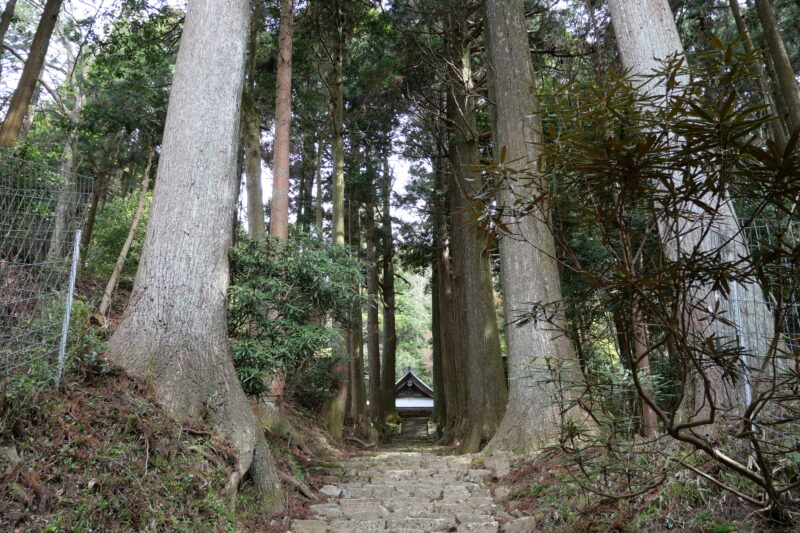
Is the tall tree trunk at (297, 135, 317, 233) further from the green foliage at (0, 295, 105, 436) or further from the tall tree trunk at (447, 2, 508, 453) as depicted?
the green foliage at (0, 295, 105, 436)

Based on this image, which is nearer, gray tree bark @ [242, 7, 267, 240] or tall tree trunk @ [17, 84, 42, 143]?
gray tree bark @ [242, 7, 267, 240]

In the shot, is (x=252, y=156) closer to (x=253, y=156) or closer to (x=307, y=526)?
(x=253, y=156)

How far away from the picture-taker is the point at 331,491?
5.59m

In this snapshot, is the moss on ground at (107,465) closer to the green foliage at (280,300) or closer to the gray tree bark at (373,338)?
the green foliage at (280,300)

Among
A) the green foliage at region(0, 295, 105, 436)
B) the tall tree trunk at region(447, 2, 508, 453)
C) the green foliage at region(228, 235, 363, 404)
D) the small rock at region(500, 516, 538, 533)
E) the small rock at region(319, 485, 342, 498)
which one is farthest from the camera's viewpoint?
the tall tree trunk at region(447, 2, 508, 453)

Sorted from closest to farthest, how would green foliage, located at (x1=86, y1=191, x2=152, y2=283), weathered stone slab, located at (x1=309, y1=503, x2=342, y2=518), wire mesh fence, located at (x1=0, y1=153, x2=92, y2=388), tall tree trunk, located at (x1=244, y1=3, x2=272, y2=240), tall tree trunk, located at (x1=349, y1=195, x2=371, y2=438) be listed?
wire mesh fence, located at (x1=0, y1=153, x2=92, y2=388) < weathered stone slab, located at (x1=309, y1=503, x2=342, y2=518) < tall tree trunk, located at (x1=244, y1=3, x2=272, y2=240) < green foliage, located at (x1=86, y1=191, x2=152, y2=283) < tall tree trunk, located at (x1=349, y1=195, x2=371, y2=438)

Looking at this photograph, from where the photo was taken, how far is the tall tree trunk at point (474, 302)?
9.16 meters

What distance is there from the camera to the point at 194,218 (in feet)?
15.5

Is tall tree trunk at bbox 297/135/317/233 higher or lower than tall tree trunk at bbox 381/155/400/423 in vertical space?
higher

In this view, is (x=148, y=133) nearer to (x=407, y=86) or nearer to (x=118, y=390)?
(x=407, y=86)

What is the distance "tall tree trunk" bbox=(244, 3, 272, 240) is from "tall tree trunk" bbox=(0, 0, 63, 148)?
321 centimetres

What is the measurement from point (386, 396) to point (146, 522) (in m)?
17.3

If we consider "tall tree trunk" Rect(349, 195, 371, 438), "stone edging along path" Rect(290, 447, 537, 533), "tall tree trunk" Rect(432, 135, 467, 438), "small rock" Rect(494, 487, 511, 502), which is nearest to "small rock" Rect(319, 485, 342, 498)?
"stone edging along path" Rect(290, 447, 537, 533)

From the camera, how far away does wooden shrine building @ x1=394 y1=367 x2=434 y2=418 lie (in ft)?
90.4
